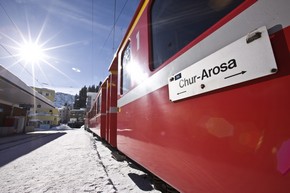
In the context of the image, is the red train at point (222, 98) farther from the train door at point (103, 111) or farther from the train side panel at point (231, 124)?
the train door at point (103, 111)

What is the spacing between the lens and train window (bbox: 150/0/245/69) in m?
1.49

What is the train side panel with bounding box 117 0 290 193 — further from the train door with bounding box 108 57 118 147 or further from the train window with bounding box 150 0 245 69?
the train door with bounding box 108 57 118 147

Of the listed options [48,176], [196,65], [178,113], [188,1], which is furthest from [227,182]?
[48,176]

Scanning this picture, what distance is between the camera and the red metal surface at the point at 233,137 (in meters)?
0.79

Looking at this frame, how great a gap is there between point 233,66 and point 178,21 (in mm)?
1079

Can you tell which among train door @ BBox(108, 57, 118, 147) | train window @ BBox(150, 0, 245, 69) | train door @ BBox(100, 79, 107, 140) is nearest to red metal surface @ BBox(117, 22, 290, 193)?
train window @ BBox(150, 0, 245, 69)

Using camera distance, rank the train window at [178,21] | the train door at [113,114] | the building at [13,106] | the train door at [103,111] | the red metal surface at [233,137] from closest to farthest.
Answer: the red metal surface at [233,137]
the train window at [178,21]
the train door at [113,114]
the train door at [103,111]
the building at [13,106]

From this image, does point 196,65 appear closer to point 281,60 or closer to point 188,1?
point 281,60

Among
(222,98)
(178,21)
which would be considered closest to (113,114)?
(178,21)

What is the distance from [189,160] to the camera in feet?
4.46

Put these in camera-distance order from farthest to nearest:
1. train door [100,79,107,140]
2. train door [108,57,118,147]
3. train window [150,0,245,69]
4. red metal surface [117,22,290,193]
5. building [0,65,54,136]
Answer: building [0,65,54,136], train door [100,79,107,140], train door [108,57,118,147], train window [150,0,245,69], red metal surface [117,22,290,193]

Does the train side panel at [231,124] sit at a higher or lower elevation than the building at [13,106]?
lower

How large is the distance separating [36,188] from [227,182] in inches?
117

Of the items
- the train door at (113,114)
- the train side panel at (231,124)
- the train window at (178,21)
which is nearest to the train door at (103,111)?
the train door at (113,114)
